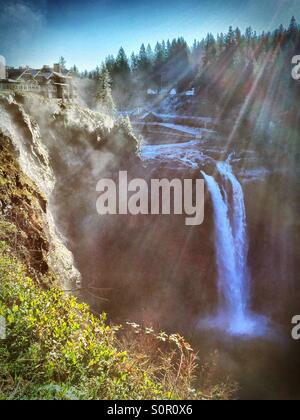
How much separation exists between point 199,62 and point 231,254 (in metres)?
20.4

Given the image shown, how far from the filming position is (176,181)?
19625 millimetres

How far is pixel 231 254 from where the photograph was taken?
19469mm

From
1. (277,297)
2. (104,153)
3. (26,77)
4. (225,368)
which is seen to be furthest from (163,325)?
(26,77)

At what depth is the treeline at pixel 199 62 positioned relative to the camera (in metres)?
25.8

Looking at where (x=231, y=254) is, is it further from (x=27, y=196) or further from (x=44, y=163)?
(x=27, y=196)

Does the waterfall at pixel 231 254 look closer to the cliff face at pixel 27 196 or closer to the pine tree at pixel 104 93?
the pine tree at pixel 104 93

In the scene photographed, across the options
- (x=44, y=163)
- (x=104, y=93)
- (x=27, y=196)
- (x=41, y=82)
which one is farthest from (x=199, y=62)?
(x=27, y=196)

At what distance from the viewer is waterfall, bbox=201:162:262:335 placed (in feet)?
61.4

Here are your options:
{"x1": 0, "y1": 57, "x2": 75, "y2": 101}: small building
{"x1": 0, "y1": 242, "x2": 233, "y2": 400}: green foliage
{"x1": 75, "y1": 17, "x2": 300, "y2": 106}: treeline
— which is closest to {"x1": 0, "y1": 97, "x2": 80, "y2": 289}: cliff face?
{"x1": 0, "y1": 57, "x2": 75, "y2": 101}: small building

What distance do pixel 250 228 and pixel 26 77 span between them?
15174 millimetres

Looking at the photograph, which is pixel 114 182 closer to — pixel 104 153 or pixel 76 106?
pixel 104 153

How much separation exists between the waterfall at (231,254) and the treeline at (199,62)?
36.7ft

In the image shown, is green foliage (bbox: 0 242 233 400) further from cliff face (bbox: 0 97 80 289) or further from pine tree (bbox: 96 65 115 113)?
pine tree (bbox: 96 65 115 113)

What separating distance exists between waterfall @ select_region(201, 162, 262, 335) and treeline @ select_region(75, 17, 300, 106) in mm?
11198
